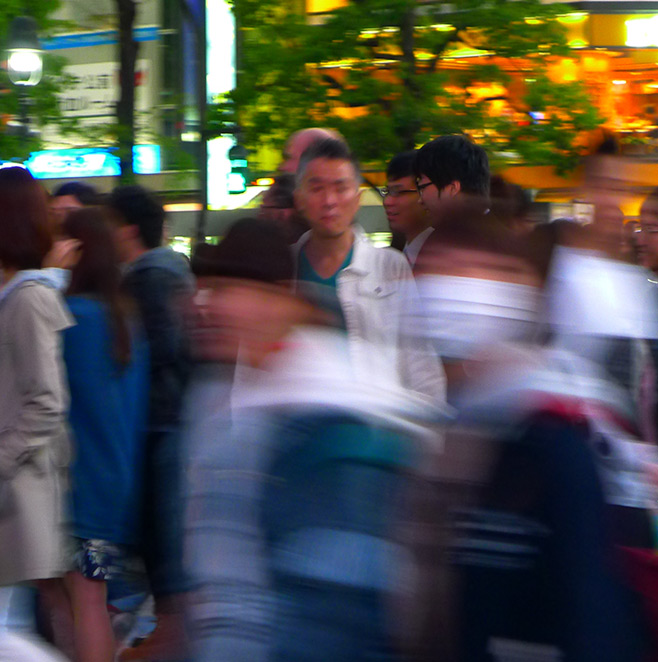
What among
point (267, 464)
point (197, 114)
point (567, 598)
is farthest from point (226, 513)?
point (197, 114)

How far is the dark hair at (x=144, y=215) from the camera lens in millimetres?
5180

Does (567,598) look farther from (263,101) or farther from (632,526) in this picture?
(263,101)

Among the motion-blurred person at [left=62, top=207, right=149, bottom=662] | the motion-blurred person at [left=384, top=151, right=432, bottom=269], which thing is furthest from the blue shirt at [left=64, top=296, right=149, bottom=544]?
the motion-blurred person at [left=384, top=151, right=432, bottom=269]

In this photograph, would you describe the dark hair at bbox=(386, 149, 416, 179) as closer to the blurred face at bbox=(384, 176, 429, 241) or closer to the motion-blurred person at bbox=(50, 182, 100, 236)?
the blurred face at bbox=(384, 176, 429, 241)

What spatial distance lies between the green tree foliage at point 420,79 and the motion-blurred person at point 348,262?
10.8 meters

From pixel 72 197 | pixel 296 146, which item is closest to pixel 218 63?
pixel 72 197

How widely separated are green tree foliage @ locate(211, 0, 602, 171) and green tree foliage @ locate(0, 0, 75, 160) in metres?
2.78

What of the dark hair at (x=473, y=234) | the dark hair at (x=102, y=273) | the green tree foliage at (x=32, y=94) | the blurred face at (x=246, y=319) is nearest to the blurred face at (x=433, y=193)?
the dark hair at (x=102, y=273)

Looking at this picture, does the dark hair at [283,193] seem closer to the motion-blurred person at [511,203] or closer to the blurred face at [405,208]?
the blurred face at [405,208]

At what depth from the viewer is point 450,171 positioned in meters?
4.54

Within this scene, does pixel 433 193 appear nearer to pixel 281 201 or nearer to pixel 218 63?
pixel 281 201

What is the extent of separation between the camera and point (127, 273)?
4961 millimetres

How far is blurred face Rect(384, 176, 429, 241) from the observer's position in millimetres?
5480

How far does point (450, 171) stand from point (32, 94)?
10.8 meters
